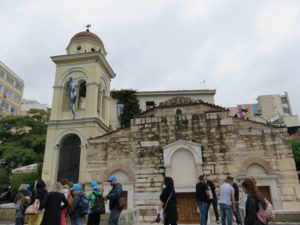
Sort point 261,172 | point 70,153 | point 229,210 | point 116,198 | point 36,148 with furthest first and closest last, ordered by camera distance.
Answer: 1. point 36,148
2. point 70,153
3. point 261,172
4. point 229,210
5. point 116,198

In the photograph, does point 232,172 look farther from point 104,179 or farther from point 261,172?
point 104,179

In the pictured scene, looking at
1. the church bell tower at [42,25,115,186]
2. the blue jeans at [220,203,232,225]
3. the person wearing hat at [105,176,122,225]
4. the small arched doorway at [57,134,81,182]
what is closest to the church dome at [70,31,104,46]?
the church bell tower at [42,25,115,186]

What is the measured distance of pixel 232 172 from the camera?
36.7ft

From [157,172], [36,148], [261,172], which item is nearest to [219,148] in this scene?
[261,172]

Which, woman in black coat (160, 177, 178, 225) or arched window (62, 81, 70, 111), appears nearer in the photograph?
woman in black coat (160, 177, 178, 225)

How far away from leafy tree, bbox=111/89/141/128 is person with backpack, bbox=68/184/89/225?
22.8 metres

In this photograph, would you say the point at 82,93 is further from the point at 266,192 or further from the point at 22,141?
the point at 266,192

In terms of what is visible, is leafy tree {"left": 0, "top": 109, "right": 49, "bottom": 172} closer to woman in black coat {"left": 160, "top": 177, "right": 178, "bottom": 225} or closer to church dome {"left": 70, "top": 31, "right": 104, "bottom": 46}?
church dome {"left": 70, "top": 31, "right": 104, "bottom": 46}

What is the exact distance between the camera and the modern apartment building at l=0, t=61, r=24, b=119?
37.7 metres

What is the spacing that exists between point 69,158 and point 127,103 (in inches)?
569

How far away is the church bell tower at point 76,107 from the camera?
15766mm

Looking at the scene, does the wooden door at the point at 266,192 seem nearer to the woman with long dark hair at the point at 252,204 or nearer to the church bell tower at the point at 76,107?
the woman with long dark hair at the point at 252,204

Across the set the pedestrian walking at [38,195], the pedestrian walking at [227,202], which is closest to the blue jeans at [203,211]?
the pedestrian walking at [227,202]

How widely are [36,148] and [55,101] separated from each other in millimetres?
8890
